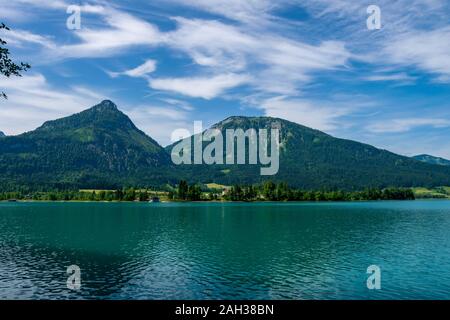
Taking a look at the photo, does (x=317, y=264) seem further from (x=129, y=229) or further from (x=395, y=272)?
(x=129, y=229)

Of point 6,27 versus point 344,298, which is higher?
point 6,27

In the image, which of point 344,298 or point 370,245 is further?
point 370,245

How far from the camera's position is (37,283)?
176 feet

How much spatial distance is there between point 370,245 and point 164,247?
48.6 m

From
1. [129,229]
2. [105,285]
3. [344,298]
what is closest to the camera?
[344,298]

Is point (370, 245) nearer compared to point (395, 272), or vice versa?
point (395, 272)

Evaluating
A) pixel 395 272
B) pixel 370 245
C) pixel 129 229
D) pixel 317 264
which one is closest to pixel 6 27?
pixel 317 264

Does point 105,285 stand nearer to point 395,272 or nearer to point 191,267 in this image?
point 191,267

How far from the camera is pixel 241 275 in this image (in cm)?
5959

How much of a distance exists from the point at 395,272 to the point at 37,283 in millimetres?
54416
